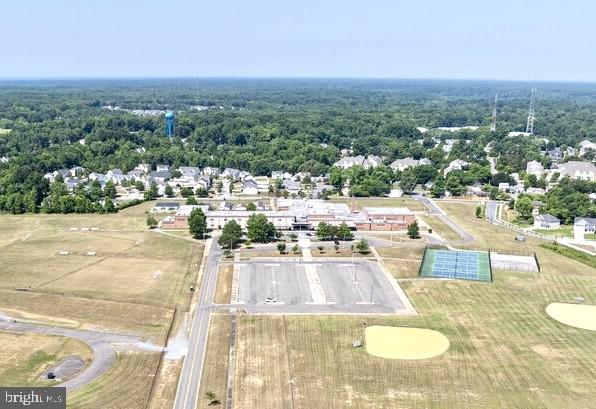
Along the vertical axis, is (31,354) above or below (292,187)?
above

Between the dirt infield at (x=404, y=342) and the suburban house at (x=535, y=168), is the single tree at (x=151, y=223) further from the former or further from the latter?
the suburban house at (x=535, y=168)

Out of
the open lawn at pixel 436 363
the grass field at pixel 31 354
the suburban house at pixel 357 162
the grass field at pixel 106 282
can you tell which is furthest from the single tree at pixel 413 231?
the suburban house at pixel 357 162

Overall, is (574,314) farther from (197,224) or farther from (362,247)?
(197,224)

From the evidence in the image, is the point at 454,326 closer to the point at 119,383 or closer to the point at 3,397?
the point at 119,383

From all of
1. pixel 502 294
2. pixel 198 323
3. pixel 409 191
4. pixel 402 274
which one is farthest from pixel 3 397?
pixel 409 191

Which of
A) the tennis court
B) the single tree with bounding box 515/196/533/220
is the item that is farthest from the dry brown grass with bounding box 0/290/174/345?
the single tree with bounding box 515/196/533/220

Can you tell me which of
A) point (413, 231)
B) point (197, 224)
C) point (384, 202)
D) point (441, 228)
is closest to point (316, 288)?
point (197, 224)

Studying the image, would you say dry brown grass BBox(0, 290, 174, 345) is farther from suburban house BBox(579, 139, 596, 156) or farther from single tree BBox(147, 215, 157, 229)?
suburban house BBox(579, 139, 596, 156)
